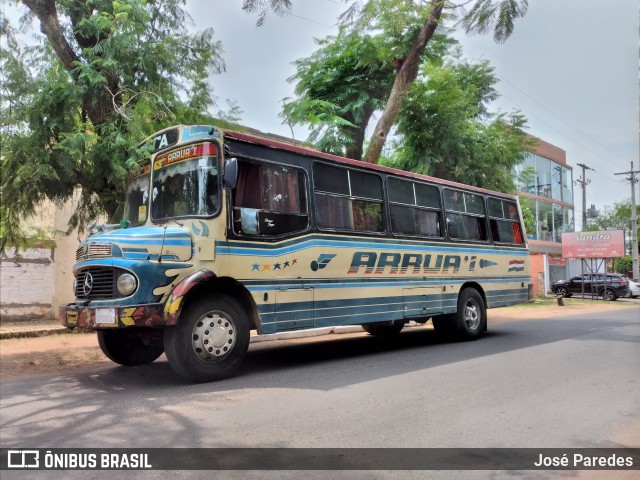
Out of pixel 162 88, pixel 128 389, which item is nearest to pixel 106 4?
pixel 162 88

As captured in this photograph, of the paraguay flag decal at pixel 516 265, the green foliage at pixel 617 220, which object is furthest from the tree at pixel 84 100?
the green foliage at pixel 617 220

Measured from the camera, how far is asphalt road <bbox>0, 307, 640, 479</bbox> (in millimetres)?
4168

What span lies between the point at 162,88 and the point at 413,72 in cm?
657

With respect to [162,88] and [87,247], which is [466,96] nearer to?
[162,88]

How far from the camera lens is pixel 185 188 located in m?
6.76

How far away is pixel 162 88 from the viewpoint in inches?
379

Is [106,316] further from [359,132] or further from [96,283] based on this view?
[359,132]

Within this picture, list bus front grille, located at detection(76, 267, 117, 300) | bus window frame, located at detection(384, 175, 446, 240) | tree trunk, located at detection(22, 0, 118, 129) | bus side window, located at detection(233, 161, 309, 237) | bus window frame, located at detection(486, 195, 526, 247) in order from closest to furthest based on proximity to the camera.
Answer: bus front grille, located at detection(76, 267, 117, 300) < bus side window, located at detection(233, 161, 309, 237) < bus window frame, located at detection(384, 175, 446, 240) < tree trunk, located at detection(22, 0, 118, 129) < bus window frame, located at detection(486, 195, 526, 247)

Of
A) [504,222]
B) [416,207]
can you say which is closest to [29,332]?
[416,207]

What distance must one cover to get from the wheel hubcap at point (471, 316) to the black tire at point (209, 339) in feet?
17.6

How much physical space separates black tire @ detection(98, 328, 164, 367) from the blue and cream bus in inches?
0.7

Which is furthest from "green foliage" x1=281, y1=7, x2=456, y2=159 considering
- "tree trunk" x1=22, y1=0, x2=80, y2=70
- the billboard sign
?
the billboard sign

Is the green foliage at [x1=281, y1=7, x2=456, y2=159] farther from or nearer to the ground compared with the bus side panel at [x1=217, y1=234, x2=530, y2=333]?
farther from the ground

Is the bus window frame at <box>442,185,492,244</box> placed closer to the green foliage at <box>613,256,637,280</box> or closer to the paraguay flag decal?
the paraguay flag decal
